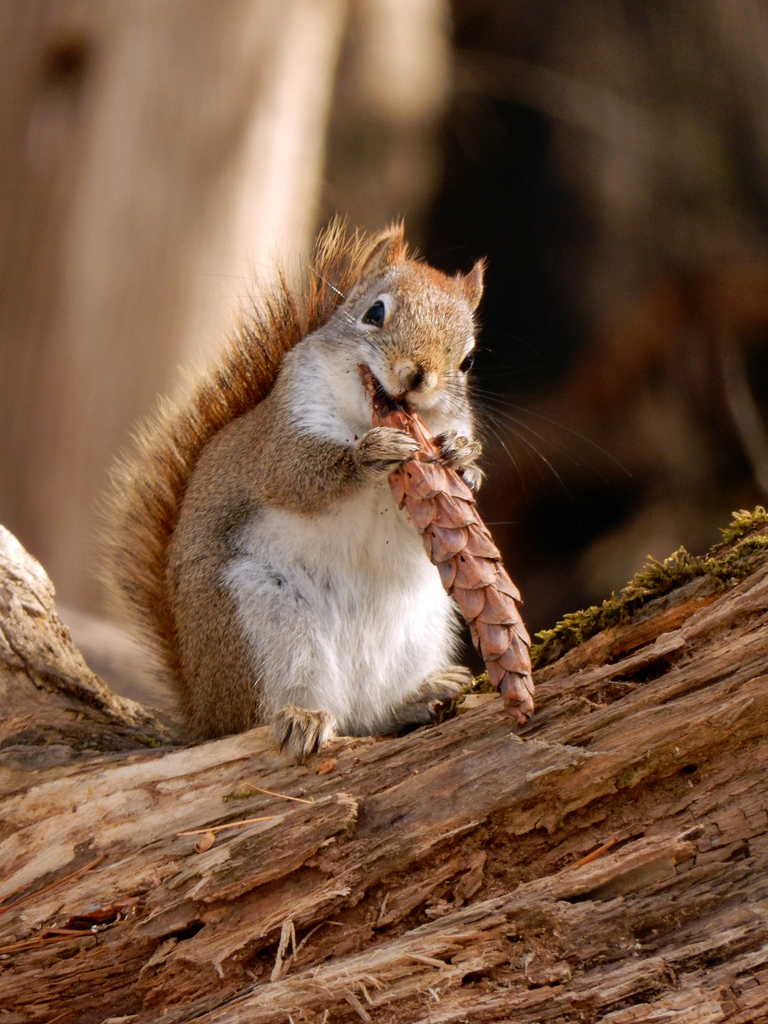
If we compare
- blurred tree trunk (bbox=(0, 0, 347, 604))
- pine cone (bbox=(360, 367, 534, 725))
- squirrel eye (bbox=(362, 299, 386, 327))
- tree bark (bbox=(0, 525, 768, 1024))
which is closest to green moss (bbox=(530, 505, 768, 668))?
tree bark (bbox=(0, 525, 768, 1024))

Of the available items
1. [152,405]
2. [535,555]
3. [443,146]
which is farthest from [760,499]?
[152,405]

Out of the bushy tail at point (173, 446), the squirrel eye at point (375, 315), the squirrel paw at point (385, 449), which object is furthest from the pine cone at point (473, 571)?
the bushy tail at point (173, 446)

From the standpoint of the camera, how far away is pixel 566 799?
3.69 ft

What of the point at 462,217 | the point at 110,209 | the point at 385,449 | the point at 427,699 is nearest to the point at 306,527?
the point at 385,449

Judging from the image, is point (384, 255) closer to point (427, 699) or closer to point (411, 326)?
point (411, 326)

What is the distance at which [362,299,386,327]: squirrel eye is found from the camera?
176 cm

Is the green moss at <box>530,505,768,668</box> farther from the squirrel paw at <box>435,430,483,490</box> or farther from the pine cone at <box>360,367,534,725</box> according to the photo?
the squirrel paw at <box>435,430,483,490</box>

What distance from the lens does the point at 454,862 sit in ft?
3.72

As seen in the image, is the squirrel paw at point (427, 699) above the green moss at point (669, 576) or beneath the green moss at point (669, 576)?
above

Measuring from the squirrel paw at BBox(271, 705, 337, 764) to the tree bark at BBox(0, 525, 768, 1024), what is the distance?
0.02m

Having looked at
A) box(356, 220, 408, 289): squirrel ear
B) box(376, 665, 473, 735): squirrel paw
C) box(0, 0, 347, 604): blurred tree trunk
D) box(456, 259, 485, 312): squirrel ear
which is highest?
box(0, 0, 347, 604): blurred tree trunk

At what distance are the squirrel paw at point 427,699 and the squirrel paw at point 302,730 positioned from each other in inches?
→ 10.8

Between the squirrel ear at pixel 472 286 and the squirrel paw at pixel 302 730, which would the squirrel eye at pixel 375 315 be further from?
the squirrel paw at pixel 302 730

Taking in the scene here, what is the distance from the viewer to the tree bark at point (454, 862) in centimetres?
98
